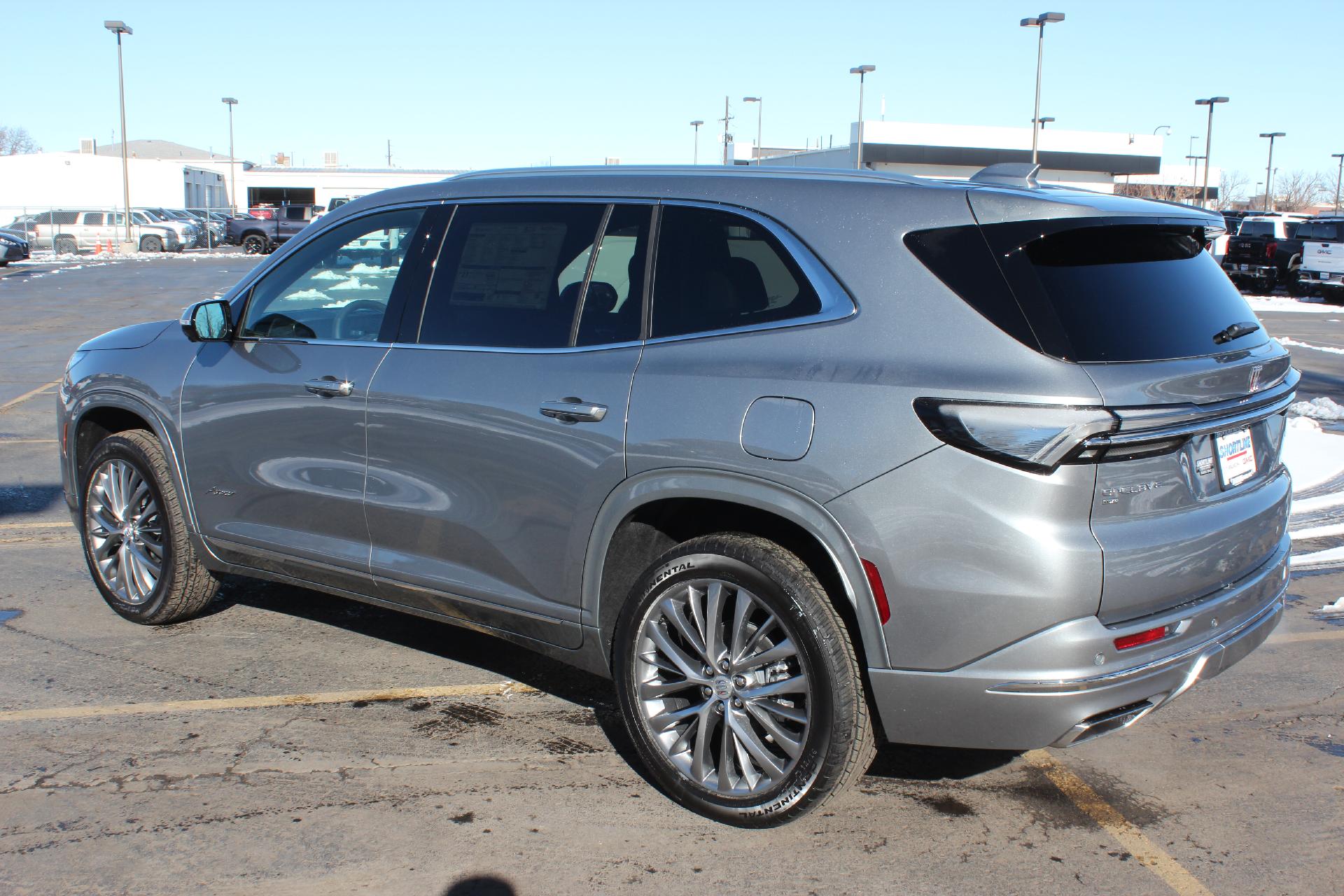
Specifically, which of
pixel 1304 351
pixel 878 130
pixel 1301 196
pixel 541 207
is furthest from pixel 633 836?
pixel 1301 196

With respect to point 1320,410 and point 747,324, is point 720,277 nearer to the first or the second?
point 747,324

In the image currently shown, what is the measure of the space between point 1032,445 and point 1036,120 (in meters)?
42.1

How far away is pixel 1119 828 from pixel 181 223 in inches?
2144

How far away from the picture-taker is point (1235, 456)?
3393mm

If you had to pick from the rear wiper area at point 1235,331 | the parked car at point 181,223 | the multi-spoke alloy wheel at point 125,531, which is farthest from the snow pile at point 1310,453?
the parked car at point 181,223

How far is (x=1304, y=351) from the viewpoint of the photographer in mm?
17422

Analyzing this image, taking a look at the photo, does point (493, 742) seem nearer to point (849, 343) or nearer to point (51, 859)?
point (51, 859)

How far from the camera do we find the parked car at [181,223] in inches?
1989

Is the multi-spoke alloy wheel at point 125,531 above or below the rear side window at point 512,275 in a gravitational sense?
below

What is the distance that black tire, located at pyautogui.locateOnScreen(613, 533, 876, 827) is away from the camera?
3.28 m

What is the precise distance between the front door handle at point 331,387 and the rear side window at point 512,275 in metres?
0.35

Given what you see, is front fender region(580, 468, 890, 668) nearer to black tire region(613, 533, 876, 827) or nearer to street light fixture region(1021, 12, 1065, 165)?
black tire region(613, 533, 876, 827)

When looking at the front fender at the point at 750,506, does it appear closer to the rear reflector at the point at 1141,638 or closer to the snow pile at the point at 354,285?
the rear reflector at the point at 1141,638

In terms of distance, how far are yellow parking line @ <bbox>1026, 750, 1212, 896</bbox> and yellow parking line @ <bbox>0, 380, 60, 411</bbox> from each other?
10.5 m
